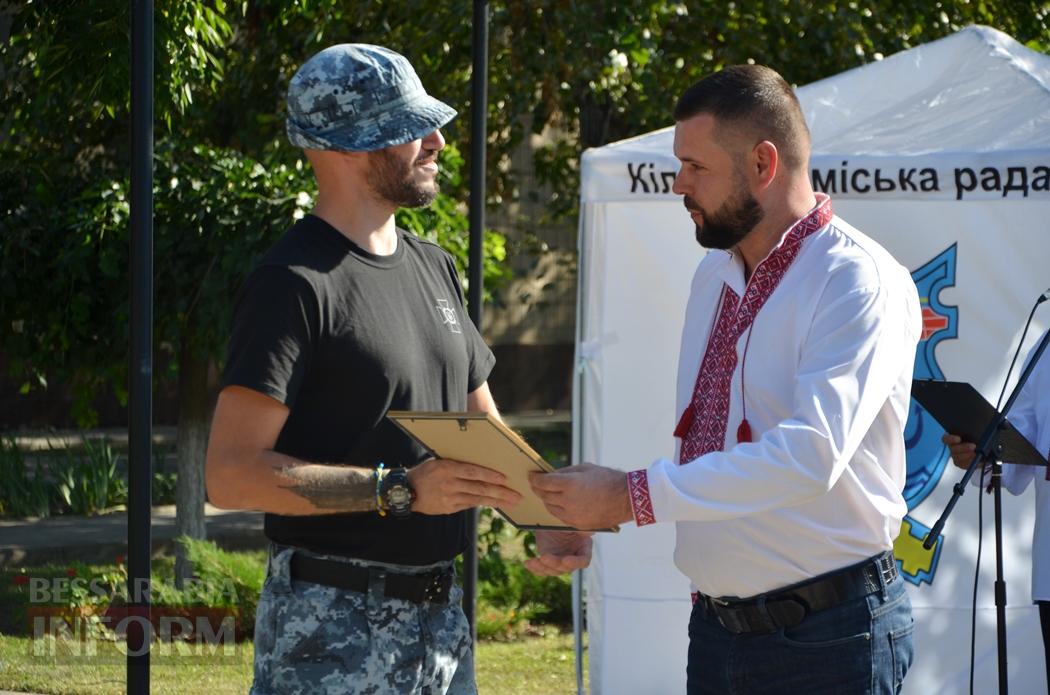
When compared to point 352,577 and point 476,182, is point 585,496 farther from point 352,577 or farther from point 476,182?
point 476,182

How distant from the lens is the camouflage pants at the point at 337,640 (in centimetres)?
252

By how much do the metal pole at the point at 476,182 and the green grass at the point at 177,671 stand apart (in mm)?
1386

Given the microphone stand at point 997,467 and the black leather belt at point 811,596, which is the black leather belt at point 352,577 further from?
the microphone stand at point 997,467

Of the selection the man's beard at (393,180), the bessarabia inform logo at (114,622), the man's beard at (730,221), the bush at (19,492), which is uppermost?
the man's beard at (393,180)

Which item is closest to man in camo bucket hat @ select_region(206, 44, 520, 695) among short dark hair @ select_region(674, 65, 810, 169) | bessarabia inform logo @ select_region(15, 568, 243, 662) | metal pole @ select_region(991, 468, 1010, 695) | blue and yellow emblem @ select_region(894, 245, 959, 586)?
short dark hair @ select_region(674, 65, 810, 169)

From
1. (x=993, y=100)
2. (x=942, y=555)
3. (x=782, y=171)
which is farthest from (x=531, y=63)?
(x=782, y=171)

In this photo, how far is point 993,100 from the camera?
5.47 metres

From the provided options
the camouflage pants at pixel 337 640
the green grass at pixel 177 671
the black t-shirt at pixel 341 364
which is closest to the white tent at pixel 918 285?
the green grass at pixel 177 671

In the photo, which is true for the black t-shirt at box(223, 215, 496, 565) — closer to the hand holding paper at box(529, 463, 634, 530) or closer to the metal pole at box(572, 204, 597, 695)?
the hand holding paper at box(529, 463, 634, 530)

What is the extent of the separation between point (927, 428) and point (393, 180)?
326 centimetres

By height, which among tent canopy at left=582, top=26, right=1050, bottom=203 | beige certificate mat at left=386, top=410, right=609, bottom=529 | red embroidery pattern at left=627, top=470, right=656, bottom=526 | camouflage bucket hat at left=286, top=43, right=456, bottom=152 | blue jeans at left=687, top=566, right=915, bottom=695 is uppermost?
tent canopy at left=582, top=26, right=1050, bottom=203

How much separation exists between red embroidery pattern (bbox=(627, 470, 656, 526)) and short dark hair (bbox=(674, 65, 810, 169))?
70cm

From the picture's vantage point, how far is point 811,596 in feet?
8.58

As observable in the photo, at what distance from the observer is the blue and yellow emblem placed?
17.5ft
